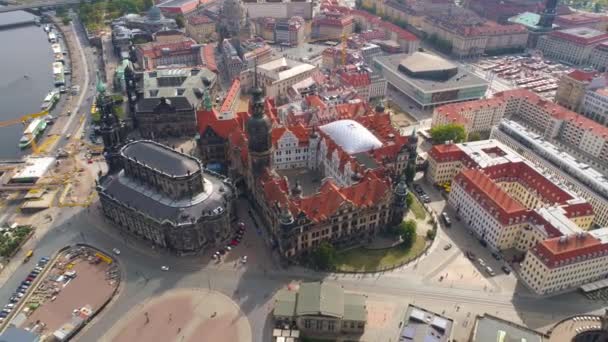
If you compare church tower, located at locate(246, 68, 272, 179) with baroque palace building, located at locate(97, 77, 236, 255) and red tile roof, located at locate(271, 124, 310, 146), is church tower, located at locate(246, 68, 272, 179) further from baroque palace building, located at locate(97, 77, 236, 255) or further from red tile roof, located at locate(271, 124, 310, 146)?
red tile roof, located at locate(271, 124, 310, 146)

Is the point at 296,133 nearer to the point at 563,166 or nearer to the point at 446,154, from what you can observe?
the point at 446,154

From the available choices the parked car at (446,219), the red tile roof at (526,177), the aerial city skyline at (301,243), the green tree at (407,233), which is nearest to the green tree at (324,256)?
the aerial city skyline at (301,243)

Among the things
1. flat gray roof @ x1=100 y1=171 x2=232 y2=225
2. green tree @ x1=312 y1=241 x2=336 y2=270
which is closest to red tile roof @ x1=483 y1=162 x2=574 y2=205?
green tree @ x1=312 y1=241 x2=336 y2=270

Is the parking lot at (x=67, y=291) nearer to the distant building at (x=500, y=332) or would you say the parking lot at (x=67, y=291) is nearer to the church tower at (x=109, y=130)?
the church tower at (x=109, y=130)

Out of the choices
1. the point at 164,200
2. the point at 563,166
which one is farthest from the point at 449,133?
the point at 164,200

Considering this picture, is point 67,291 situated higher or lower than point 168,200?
lower
